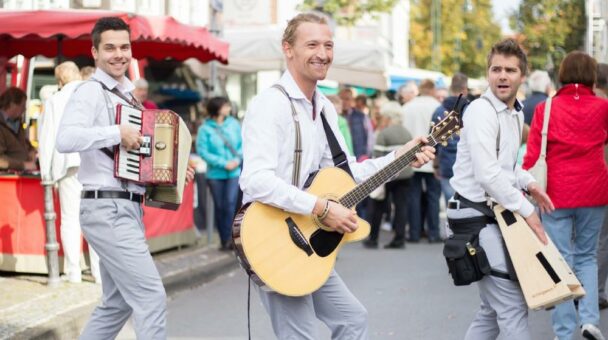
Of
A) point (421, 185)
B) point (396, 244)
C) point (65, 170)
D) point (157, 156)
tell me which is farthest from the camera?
point (421, 185)

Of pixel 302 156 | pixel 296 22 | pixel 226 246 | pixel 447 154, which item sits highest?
pixel 296 22

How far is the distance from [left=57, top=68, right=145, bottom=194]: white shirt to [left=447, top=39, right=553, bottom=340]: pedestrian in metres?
1.68

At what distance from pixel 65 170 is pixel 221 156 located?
12.1 feet

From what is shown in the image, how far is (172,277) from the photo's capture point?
11.4 metres

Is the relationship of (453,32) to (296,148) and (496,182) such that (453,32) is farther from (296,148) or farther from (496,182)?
(296,148)

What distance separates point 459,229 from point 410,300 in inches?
177

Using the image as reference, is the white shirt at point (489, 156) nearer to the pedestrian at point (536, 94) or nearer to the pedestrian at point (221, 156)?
the pedestrian at point (536, 94)

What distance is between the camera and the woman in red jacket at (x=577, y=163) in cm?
766

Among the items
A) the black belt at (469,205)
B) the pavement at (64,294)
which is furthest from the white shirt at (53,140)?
the black belt at (469,205)

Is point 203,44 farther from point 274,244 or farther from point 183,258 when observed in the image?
point 274,244

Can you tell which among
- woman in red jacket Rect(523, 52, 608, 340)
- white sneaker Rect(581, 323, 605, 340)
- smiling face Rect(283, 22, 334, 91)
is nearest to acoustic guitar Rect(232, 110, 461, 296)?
smiling face Rect(283, 22, 334, 91)

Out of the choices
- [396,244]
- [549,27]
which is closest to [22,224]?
[396,244]

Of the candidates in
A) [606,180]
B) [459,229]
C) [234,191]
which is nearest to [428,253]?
[234,191]

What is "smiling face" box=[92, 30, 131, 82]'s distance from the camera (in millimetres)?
6273
